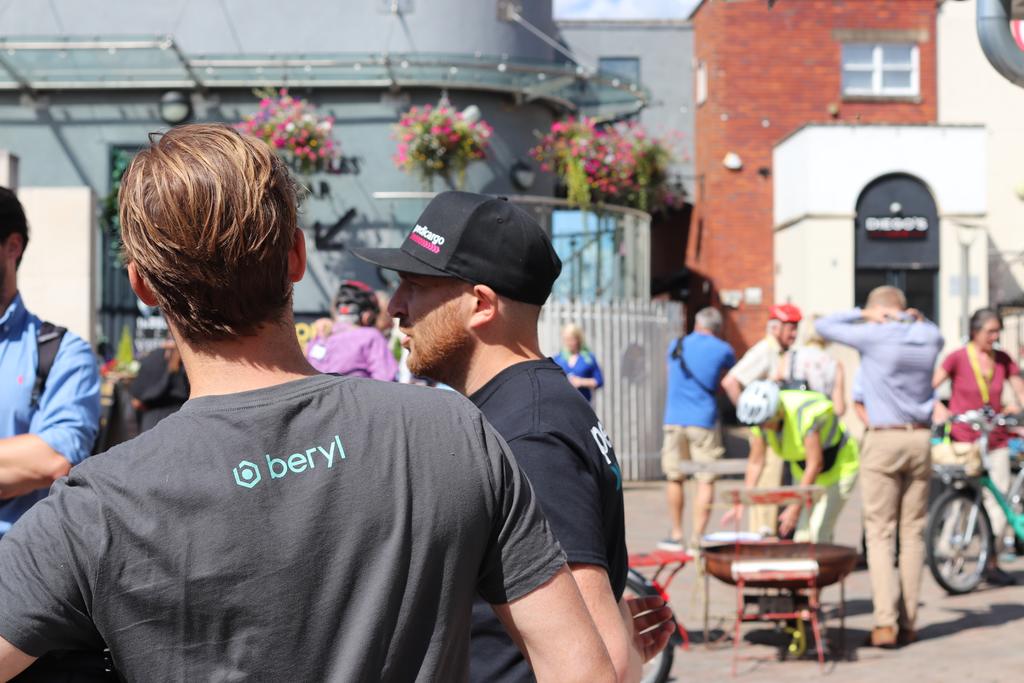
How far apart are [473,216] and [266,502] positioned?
1141mm

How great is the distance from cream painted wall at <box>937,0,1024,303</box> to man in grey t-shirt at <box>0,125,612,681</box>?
29.4 m

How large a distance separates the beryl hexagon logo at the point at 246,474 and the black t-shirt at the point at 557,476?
70cm

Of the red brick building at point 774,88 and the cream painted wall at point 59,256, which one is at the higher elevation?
the red brick building at point 774,88

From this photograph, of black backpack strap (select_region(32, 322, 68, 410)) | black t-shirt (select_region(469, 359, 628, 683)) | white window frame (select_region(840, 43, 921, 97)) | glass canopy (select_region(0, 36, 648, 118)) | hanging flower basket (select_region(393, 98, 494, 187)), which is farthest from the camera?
white window frame (select_region(840, 43, 921, 97))

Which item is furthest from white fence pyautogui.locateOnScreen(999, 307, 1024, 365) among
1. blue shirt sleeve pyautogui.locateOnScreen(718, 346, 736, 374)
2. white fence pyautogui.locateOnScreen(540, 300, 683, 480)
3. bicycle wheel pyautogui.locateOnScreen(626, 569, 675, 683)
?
bicycle wheel pyautogui.locateOnScreen(626, 569, 675, 683)

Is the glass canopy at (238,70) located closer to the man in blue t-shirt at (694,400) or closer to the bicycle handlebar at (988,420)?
the man in blue t-shirt at (694,400)

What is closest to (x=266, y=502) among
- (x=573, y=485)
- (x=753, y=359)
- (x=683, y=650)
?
(x=573, y=485)

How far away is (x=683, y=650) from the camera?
8.26m

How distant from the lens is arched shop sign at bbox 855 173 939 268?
27.7 meters

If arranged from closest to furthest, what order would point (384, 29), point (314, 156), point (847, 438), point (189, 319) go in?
point (189, 319)
point (847, 438)
point (314, 156)
point (384, 29)

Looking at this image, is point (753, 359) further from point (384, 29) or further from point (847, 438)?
point (384, 29)

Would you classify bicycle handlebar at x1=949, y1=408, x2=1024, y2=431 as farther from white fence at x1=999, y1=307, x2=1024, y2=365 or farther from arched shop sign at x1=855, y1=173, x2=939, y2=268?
arched shop sign at x1=855, y1=173, x2=939, y2=268

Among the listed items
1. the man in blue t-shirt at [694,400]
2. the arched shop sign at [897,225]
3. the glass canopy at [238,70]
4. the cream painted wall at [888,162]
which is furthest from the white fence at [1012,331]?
the man in blue t-shirt at [694,400]

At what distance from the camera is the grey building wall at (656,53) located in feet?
108
